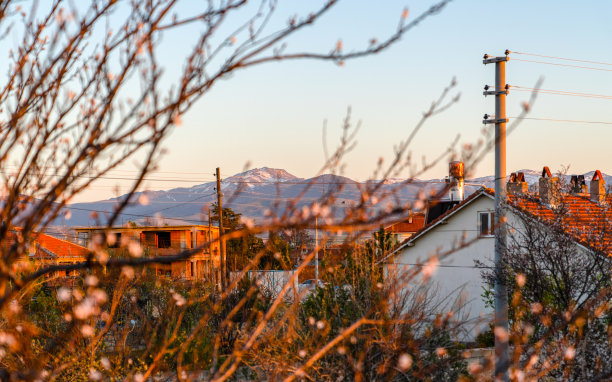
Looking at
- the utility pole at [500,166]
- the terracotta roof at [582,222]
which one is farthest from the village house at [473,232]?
the utility pole at [500,166]

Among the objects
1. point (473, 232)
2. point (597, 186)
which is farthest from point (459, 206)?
point (597, 186)

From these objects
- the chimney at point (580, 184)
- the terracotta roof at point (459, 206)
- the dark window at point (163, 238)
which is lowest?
the dark window at point (163, 238)

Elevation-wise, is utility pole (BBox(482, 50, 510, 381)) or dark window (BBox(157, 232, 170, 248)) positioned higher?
utility pole (BBox(482, 50, 510, 381))

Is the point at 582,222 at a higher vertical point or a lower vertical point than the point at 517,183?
lower

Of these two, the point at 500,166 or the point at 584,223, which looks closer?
the point at 500,166

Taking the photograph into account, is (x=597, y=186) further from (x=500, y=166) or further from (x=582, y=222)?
(x=500, y=166)

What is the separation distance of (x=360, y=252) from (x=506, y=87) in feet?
13.0

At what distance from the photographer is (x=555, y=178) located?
12.4 m

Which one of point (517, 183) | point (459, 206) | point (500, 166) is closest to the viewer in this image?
point (500, 166)

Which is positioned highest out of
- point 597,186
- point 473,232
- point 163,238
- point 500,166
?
point 500,166

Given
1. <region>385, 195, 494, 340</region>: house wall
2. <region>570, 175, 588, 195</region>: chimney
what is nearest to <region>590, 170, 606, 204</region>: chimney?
<region>570, 175, 588, 195</region>: chimney

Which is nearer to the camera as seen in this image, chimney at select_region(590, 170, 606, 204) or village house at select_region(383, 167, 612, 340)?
village house at select_region(383, 167, 612, 340)

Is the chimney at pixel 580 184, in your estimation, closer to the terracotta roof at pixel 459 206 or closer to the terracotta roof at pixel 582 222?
the terracotta roof at pixel 459 206

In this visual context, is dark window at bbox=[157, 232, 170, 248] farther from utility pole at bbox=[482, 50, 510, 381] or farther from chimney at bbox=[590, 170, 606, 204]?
utility pole at bbox=[482, 50, 510, 381]
